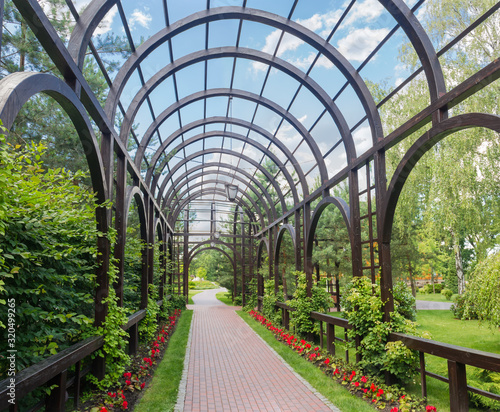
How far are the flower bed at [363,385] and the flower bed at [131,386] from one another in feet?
10.4

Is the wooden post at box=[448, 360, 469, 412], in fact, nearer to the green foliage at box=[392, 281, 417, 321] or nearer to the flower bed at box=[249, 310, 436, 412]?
the flower bed at box=[249, 310, 436, 412]

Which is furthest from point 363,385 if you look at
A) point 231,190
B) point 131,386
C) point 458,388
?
point 231,190

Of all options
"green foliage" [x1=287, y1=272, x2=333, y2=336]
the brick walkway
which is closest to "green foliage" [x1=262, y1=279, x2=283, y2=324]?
the brick walkway

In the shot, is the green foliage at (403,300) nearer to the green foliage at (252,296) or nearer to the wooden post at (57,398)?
the wooden post at (57,398)

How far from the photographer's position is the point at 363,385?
18.5 feet

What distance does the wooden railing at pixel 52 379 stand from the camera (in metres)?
2.53

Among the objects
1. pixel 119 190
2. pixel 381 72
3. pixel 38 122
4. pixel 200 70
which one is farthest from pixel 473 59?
pixel 38 122

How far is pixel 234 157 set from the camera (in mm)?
15477

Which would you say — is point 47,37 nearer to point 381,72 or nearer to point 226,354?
point 381,72

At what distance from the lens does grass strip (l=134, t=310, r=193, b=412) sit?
5.03m

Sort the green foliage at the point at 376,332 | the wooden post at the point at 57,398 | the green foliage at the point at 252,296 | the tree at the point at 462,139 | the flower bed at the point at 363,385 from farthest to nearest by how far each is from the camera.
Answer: the green foliage at the point at 252,296, the tree at the point at 462,139, the green foliage at the point at 376,332, the flower bed at the point at 363,385, the wooden post at the point at 57,398

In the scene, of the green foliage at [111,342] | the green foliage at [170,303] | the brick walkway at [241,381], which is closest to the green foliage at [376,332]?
the brick walkway at [241,381]

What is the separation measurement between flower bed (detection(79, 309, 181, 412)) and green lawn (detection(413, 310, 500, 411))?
4003 mm

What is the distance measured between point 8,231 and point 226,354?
6.93 m
